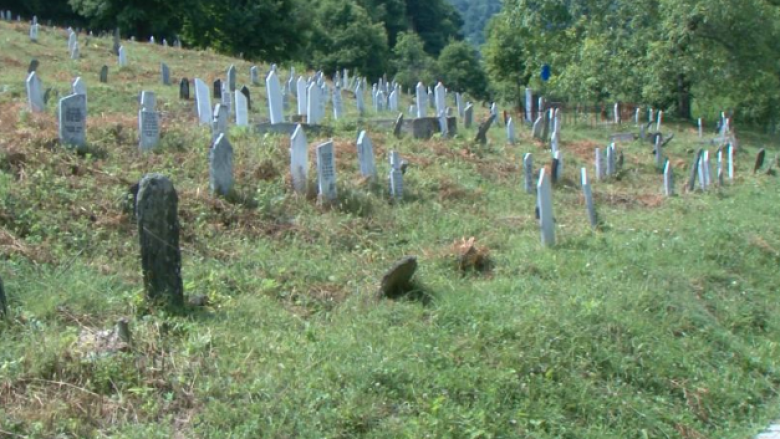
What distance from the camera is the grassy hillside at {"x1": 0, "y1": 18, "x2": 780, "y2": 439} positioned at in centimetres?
576

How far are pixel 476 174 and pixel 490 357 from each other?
870 cm

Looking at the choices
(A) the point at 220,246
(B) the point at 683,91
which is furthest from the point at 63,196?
(B) the point at 683,91

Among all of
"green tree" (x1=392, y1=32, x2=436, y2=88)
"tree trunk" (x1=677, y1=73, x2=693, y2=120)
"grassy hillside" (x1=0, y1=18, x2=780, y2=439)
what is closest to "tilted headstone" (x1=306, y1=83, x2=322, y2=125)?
"grassy hillside" (x1=0, y1=18, x2=780, y2=439)

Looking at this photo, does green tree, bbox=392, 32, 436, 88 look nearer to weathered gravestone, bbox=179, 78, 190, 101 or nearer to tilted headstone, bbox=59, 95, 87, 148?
weathered gravestone, bbox=179, 78, 190, 101

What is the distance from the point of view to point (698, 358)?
327 inches

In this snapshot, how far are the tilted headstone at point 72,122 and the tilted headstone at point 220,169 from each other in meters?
1.79

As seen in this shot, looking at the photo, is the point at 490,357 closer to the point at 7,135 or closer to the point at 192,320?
the point at 192,320

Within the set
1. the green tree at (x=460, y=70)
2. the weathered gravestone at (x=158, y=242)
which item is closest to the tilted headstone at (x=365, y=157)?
the weathered gravestone at (x=158, y=242)

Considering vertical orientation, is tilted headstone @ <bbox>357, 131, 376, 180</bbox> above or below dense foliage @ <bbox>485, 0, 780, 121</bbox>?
below

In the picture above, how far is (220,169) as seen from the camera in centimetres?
1066

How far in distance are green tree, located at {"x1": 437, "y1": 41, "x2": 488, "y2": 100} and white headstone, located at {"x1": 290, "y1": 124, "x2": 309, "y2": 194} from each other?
5550 centimetres

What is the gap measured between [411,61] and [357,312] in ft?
199

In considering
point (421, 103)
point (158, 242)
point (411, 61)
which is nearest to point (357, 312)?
point (158, 242)

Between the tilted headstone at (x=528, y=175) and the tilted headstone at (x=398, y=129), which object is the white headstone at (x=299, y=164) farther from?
the tilted headstone at (x=398, y=129)
